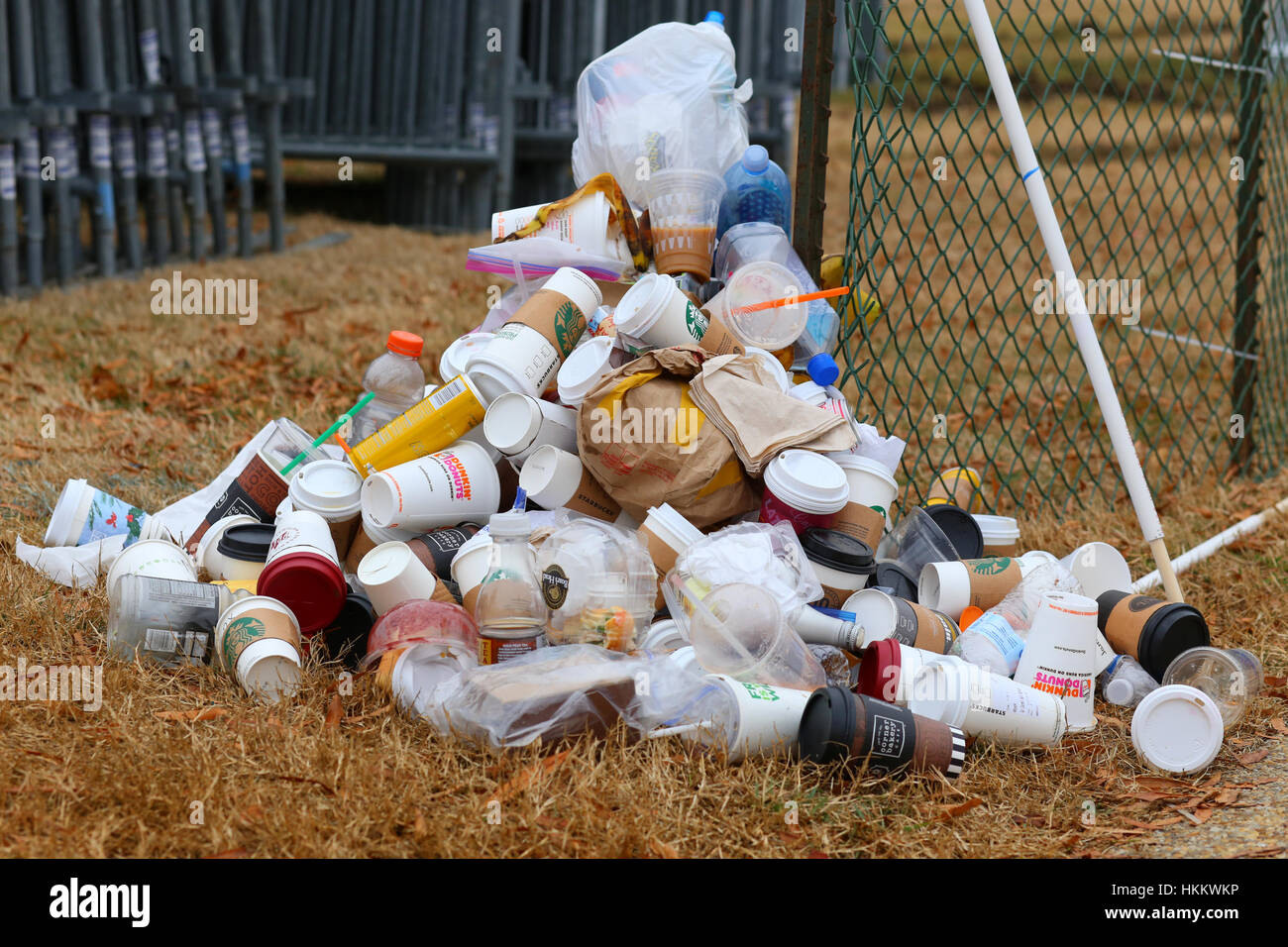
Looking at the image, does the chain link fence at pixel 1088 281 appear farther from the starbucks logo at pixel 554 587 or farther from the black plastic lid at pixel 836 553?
the starbucks logo at pixel 554 587

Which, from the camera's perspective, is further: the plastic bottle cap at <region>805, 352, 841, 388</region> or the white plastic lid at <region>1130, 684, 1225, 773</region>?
the plastic bottle cap at <region>805, 352, 841, 388</region>

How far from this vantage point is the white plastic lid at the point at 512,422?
104 inches

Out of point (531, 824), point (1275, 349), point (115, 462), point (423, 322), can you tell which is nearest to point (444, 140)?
point (423, 322)

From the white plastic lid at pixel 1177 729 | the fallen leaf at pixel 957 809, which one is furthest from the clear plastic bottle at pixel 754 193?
the fallen leaf at pixel 957 809

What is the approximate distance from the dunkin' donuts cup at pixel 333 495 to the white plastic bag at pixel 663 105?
3.51ft

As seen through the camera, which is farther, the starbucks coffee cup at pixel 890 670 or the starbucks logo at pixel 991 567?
the starbucks logo at pixel 991 567

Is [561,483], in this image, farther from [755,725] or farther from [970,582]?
[970,582]

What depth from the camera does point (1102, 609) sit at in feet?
8.84

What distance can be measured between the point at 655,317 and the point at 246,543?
1019 millimetres

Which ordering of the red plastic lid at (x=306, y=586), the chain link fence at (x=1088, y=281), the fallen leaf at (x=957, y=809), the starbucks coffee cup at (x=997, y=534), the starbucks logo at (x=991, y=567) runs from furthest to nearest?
the chain link fence at (x=1088, y=281) < the starbucks coffee cup at (x=997, y=534) < the starbucks logo at (x=991, y=567) < the red plastic lid at (x=306, y=586) < the fallen leaf at (x=957, y=809)

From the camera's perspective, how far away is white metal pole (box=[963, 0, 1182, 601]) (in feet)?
9.09

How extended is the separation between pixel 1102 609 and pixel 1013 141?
3.59ft

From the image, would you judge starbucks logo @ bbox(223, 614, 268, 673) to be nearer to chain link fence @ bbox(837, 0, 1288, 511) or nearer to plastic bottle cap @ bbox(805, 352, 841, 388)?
plastic bottle cap @ bbox(805, 352, 841, 388)

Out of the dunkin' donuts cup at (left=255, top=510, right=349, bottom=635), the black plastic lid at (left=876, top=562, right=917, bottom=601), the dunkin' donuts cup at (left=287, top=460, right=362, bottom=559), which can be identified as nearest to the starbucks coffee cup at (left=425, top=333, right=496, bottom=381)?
the dunkin' donuts cup at (left=287, top=460, right=362, bottom=559)
